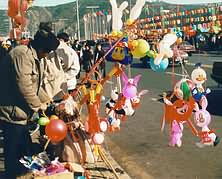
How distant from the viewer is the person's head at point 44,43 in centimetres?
548

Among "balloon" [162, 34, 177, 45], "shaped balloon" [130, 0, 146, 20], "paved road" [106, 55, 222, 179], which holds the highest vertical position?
"shaped balloon" [130, 0, 146, 20]

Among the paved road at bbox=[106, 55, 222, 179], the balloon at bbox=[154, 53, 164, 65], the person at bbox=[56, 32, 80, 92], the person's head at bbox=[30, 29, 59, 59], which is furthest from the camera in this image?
the person at bbox=[56, 32, 80, 92]

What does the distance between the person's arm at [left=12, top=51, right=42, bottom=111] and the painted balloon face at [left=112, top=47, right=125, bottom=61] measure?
98cm

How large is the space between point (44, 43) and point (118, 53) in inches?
34.8

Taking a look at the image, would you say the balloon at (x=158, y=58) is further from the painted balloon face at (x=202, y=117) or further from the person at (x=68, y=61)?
the person at (x=68, y=61)

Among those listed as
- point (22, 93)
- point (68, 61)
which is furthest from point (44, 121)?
point (68, 61)

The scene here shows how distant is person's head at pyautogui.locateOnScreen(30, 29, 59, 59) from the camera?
5.48m

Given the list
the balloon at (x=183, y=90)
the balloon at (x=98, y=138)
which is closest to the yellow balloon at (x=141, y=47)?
the balloon at (x=183, y=90)

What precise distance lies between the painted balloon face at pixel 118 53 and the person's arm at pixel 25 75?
3.22 feet

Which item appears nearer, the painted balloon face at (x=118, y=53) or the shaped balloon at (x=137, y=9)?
the shaped balloon at (x=137, y=9)

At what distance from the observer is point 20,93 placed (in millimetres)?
5371

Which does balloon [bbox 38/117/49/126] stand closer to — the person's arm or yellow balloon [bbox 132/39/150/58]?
the person's arm

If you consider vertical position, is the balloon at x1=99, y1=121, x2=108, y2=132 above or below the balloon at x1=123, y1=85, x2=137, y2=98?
below

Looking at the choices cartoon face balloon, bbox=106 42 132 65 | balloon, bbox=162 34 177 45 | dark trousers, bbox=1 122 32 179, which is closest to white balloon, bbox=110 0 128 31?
cartoon face balloon, bbox=106 42 132 65
